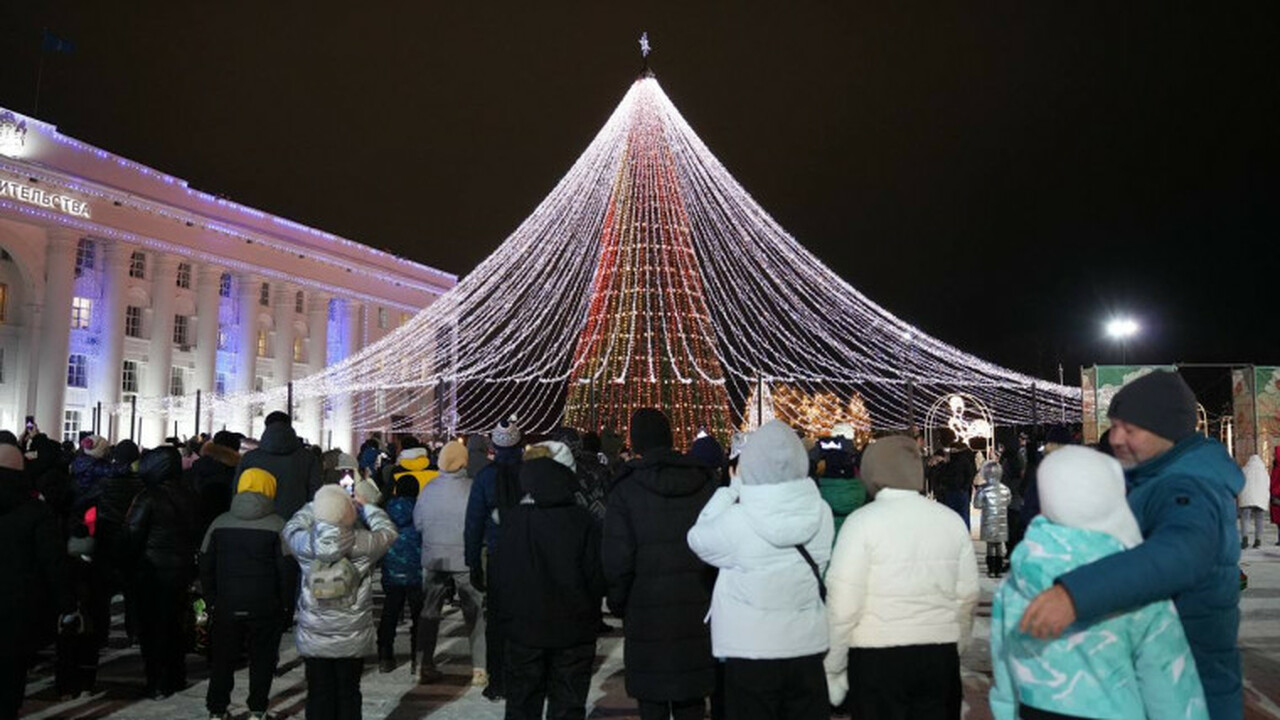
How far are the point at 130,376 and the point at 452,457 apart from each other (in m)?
40.5

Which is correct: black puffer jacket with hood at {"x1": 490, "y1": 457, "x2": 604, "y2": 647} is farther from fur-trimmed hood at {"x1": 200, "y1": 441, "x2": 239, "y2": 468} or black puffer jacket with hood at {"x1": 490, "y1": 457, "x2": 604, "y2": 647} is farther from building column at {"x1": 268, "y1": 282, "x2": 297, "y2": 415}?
building column at {"x1": 268, "y1": 282, "x2": 297, "y2": 415}

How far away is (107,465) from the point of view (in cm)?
946

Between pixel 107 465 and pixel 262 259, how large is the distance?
4400 cm

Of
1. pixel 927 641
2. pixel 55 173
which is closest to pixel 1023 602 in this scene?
pixel 927 641

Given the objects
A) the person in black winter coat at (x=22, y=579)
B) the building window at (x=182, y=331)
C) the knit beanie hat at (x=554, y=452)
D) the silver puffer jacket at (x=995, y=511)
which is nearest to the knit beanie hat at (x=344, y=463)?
the knit beanie hat at (x=554, y=452)

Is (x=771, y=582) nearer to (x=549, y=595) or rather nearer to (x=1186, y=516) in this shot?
(x=549, y=595)

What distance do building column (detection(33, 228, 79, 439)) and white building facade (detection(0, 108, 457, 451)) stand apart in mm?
51

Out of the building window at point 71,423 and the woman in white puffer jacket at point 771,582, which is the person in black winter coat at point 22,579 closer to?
the woman in white puffer jacket at point 771,582

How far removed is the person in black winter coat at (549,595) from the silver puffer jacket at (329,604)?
903 mm

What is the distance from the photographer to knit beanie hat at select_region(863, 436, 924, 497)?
4453 millimetres

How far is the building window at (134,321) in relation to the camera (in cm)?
4384

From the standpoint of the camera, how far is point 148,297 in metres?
44.4

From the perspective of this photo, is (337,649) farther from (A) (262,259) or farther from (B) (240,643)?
(A) (262,259)

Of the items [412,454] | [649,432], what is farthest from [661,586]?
[412,454]
